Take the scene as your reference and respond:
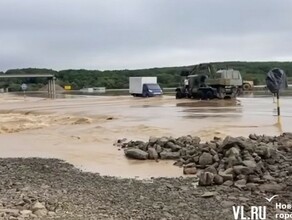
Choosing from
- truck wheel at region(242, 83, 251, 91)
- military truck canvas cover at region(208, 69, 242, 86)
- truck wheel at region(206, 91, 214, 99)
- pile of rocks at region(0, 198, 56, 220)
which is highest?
military truck canvas cover at region(208, 69, 242, 86)

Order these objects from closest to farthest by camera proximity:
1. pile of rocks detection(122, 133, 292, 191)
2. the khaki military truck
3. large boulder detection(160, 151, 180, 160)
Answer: pile of rocks detection(122, 133, 292, 191) < large boulder detection(160, 151, 180, 160) < the khaki military truck

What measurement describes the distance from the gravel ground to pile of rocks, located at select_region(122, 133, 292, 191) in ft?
1.56

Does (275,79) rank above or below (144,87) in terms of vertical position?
above

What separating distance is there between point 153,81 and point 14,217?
5821 centimetres

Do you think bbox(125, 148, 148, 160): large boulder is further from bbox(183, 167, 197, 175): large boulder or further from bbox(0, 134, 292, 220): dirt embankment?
bbox(183, 167, 197, 175): large boulder

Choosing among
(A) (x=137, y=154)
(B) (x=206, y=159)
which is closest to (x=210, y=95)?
(A) (x=137, y=154)

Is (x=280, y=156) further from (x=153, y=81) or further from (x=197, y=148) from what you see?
(x=153, y=81)

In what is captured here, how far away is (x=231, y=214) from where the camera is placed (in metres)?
7.54

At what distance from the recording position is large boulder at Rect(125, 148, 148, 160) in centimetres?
1423

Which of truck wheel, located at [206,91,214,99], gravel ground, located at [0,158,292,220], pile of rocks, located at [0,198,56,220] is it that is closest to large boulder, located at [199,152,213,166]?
gravel ground, located at [0,158,292,220]

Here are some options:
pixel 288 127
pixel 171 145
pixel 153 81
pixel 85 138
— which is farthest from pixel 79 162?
pixel 153 81

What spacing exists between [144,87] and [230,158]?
4944 cm

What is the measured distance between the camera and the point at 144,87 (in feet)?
199

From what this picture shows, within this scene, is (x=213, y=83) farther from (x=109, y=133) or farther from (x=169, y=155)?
(x=169, y=155)
